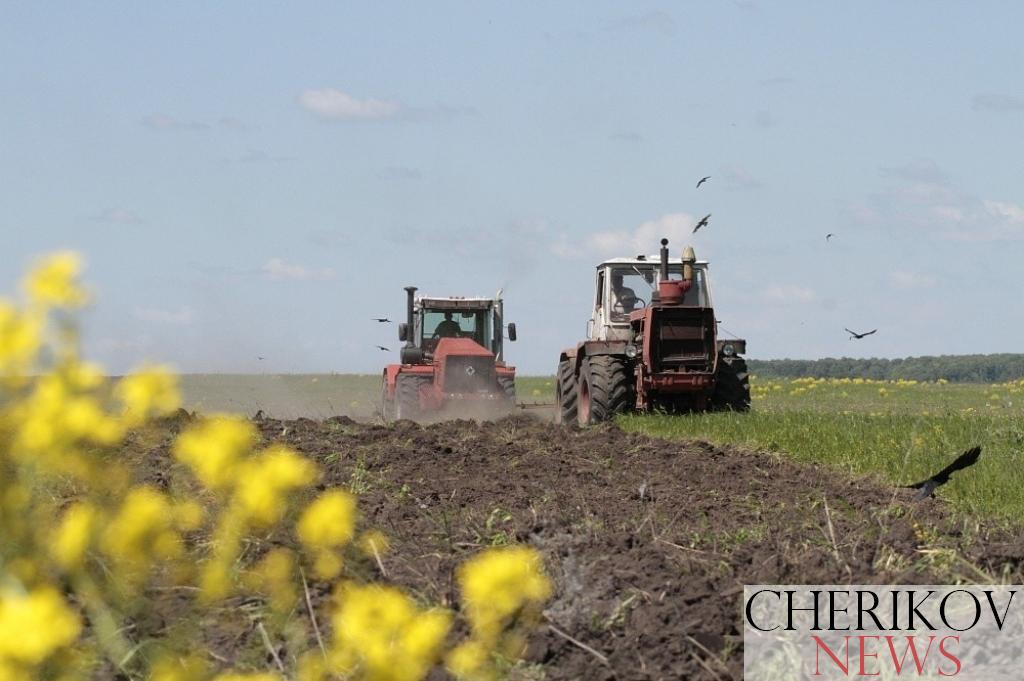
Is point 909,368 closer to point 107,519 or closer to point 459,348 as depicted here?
point 459,348

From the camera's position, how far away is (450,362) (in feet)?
68.1

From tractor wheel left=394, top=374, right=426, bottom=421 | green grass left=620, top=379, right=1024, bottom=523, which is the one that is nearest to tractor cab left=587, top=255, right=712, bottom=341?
green grass left=620, top=379, right=1024, bottom=523

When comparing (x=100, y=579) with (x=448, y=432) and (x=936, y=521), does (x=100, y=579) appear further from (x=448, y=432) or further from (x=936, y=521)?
(x=448, y=432)

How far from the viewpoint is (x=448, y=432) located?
14.2 m

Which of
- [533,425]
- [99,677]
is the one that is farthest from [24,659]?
[533,425]

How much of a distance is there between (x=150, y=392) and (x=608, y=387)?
14.9 metres

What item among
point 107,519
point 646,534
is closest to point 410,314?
point 646,534

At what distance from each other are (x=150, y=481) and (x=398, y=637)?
6473mm

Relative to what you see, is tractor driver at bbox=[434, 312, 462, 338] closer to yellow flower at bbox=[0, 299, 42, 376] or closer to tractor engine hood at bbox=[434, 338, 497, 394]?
tractor engine hood at bbox=[434, 338, 497, 394]

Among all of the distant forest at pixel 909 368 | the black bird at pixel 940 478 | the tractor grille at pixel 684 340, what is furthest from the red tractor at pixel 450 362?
the distant forest at pixel 909 368

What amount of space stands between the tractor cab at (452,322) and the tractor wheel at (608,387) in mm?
5334

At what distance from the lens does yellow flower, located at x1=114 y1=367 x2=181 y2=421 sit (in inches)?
81.8

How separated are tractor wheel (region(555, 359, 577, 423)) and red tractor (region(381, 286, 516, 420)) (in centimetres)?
161

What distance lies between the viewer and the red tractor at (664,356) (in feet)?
55.5
